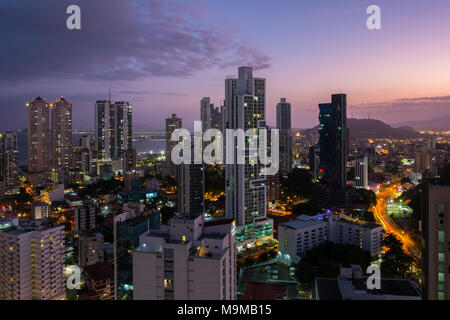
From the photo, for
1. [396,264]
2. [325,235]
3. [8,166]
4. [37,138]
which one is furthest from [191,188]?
[37,138]

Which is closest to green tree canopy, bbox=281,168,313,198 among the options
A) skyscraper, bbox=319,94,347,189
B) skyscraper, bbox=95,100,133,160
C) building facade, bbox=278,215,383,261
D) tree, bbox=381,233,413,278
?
skyscraper, bbox=319,94,347,189

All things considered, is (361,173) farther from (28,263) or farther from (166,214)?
(28,263)

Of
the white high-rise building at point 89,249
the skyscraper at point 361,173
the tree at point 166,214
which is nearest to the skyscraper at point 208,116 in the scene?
the skyscraper at point 361,173

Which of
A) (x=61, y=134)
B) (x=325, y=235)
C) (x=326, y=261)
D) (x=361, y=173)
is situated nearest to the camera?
(x=326, y=261)
